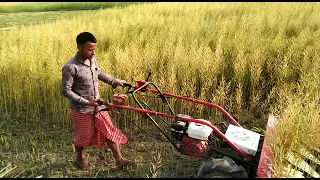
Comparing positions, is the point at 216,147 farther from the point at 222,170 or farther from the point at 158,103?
the point at 158,103

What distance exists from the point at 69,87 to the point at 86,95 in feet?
0.79

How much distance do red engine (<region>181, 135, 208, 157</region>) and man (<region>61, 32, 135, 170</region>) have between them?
655 mm

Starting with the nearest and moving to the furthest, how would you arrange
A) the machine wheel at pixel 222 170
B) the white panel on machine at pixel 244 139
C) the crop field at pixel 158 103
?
the machine wheel at pixel 222 170
the white panel on machine at pixel 244 139
the crop field at pixel 158 103

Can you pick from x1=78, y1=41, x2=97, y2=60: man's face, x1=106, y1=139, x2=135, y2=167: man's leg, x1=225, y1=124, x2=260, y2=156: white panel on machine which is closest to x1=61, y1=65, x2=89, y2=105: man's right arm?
x1=78, y1=41, x2=97, y2=60: man's face

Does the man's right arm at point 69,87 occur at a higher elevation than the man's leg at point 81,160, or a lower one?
higher

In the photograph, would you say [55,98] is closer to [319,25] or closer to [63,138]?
[63,138]

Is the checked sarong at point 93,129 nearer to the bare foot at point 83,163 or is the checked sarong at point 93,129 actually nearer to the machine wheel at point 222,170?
the bare foot at point 83,163

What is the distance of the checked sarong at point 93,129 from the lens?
124 inches

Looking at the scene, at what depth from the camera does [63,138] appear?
4.03m

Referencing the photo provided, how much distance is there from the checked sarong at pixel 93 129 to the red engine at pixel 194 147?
2.15 ft

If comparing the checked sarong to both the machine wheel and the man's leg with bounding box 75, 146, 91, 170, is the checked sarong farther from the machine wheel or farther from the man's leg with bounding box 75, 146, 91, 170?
the machine wheel

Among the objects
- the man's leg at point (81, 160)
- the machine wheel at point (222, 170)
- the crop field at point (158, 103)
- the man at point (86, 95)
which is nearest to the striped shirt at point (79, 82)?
the man at point (86, 95)

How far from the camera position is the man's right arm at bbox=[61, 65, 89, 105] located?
2918 mm

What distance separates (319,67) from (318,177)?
2.65m
